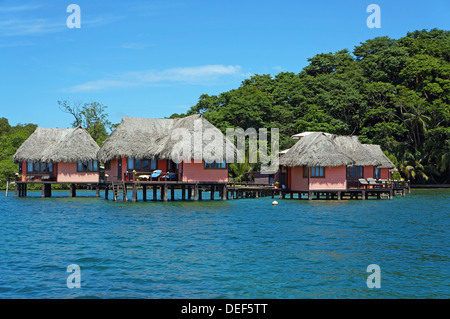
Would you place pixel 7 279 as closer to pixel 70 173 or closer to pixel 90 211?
pixel 90 211

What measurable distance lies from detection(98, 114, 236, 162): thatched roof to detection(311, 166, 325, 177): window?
6084mm

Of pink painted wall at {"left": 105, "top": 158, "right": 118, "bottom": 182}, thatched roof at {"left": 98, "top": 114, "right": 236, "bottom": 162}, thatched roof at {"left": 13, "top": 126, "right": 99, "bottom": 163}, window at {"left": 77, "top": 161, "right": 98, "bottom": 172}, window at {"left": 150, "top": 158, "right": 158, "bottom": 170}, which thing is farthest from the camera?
window at {"left": 77, "top": 161, "right": 98, "bottom": 172}

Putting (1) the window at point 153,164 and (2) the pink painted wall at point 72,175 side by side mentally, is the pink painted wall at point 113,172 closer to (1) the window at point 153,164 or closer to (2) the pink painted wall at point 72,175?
(2) the pink painted wall at point 72,175

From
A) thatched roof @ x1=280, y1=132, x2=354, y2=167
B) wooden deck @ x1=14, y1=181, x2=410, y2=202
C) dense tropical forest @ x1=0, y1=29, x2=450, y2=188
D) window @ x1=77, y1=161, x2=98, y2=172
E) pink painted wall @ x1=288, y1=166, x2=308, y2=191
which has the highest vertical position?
dense tropical forest @ x1=0, y1=29, x2=450, y2=188

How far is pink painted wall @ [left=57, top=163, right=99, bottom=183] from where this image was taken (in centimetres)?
4278

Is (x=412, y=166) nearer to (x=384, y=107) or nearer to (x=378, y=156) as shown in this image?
(x=384, y=107)

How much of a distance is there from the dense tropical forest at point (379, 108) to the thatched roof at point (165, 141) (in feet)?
69.2

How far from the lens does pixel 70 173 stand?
43000 mm

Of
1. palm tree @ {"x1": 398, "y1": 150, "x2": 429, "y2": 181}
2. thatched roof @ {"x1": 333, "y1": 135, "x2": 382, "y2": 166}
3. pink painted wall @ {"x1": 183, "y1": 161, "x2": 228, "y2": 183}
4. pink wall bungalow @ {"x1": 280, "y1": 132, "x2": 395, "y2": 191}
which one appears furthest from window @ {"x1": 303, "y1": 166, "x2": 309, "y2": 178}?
palm tree @ {"x1": 398, "y1": 150, "x2": 429, "y2": 181}

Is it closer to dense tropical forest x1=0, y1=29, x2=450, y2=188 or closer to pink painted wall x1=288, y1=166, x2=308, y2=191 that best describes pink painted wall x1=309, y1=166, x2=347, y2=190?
pink painted wall x1=288, y1=166, x2=308, y2=191

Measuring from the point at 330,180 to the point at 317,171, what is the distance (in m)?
1.20
